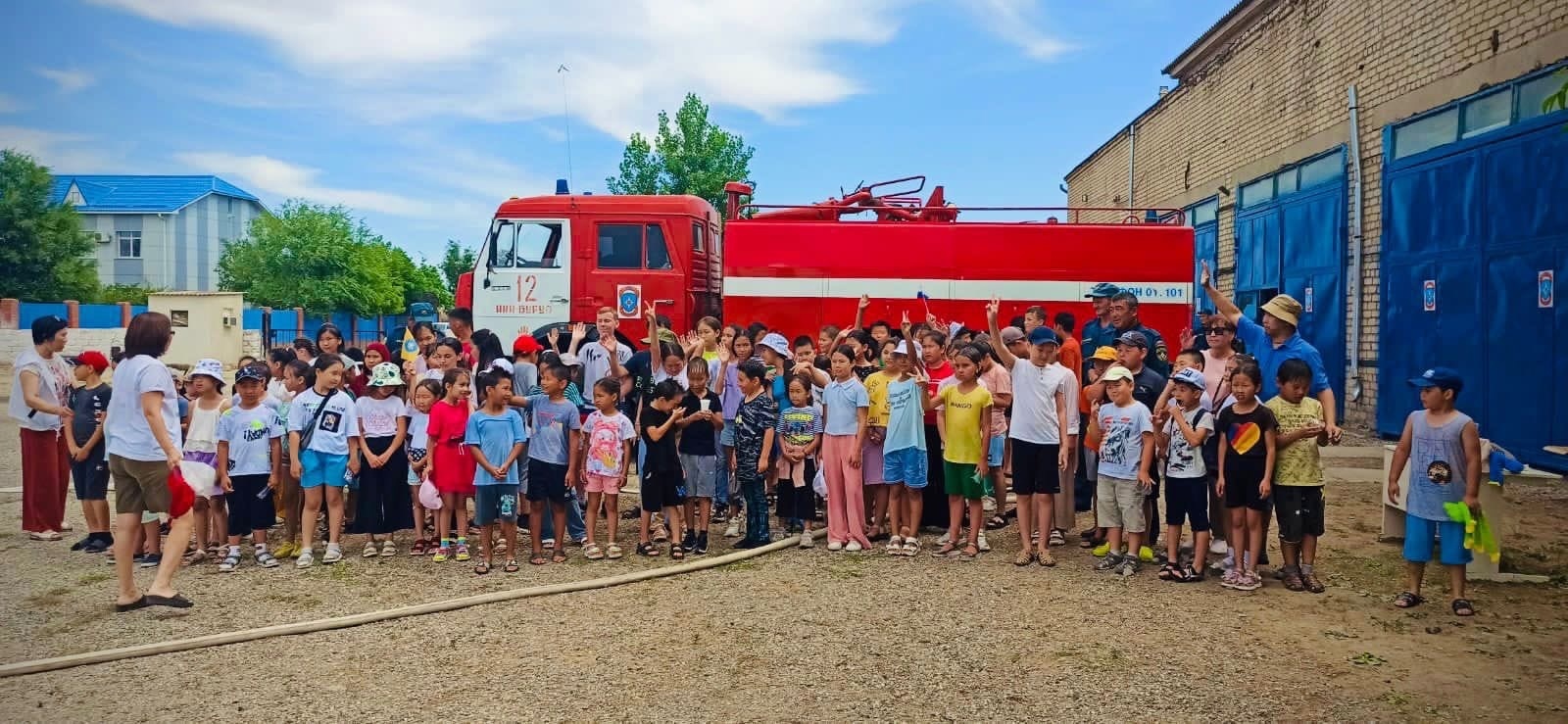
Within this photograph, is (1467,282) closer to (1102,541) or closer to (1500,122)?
(1500,122)

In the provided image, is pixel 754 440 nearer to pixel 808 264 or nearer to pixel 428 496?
pixel 428 496

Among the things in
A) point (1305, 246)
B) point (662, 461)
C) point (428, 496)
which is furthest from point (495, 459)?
point (1305, 246)

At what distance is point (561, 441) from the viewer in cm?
715

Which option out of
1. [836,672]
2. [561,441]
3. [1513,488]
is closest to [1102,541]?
[836,672]

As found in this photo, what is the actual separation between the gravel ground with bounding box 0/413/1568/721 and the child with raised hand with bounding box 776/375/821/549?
26.8 inches

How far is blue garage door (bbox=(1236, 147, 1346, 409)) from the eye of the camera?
13.9 meters

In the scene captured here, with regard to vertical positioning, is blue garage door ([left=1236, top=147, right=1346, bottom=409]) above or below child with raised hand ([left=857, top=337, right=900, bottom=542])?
above

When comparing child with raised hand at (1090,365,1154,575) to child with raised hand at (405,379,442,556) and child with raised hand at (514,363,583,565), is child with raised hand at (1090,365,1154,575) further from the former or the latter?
child with raised hand at (405,379,442,556)

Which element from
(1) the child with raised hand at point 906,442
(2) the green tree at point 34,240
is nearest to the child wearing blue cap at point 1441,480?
(1) the child with raised hand at point 906,442

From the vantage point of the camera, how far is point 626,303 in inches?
466

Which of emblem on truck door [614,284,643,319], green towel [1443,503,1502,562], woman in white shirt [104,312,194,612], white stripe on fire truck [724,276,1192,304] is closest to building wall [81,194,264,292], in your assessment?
emblem on truck door [614,284,643,319]

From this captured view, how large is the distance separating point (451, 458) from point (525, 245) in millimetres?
5337

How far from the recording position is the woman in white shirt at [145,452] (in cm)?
585

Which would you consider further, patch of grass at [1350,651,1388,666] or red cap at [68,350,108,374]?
red cap at [68,350,108,374]
